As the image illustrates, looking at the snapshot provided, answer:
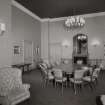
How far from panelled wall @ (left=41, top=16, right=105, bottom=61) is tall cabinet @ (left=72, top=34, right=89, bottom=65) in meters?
0.31

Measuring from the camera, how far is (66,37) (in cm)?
1004

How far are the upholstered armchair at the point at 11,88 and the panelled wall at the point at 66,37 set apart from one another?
722cm

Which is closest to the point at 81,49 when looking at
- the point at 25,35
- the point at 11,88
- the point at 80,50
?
the point at 80,50

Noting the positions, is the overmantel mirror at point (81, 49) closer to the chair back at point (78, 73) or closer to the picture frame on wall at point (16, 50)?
the picture frame on wall at point (16, 50)

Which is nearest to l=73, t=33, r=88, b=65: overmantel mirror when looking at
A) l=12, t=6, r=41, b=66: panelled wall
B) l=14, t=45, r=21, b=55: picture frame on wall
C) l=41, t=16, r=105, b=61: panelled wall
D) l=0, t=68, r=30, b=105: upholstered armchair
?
l=41, t=16, r=105, b=61: panelled wall

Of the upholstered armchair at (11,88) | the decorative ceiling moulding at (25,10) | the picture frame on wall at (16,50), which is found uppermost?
the decorative ceiling moulding at (25,10)

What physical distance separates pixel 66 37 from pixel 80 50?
172 centimetres

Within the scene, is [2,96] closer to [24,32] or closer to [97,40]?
[24,32]

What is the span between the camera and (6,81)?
9.34 ft

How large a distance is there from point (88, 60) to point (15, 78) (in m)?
7.28

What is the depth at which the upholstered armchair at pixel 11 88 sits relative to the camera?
2.50m

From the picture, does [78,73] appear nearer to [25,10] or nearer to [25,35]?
[25,35]

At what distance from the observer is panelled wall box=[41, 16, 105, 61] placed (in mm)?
8969


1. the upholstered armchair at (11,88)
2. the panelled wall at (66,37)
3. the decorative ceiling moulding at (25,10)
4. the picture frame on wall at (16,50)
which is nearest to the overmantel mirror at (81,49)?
the panelled wall at (66,37)
